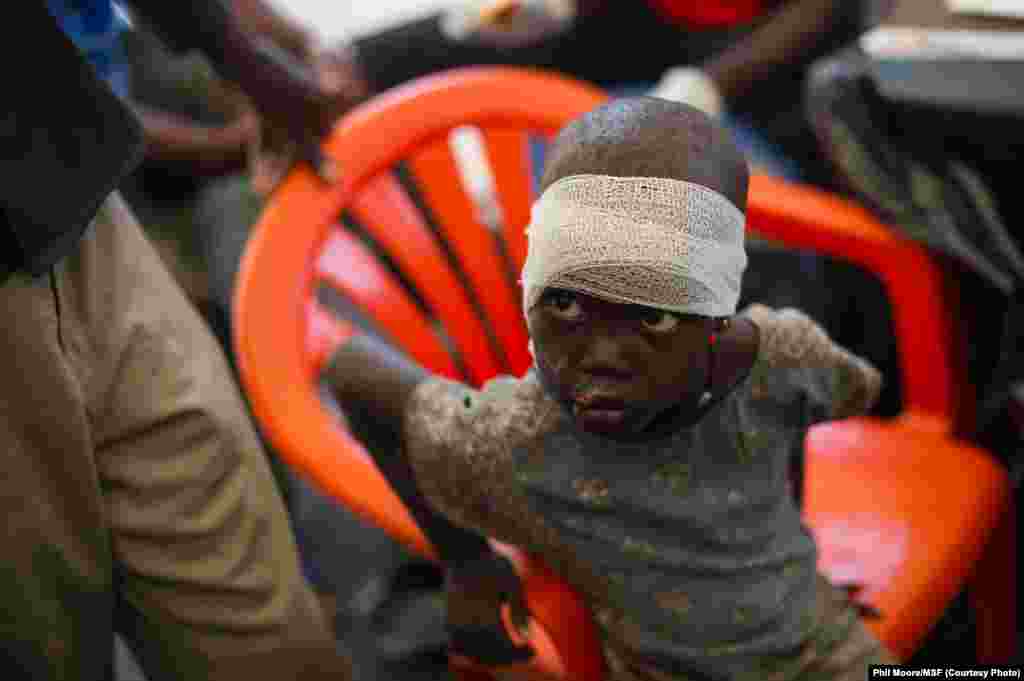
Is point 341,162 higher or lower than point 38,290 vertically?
lower

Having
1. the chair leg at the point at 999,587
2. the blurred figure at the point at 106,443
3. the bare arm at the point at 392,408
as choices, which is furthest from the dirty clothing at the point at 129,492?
the chair leg at the point at 999,587

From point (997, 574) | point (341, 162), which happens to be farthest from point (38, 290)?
point (997, 574)

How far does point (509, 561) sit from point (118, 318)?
1.35 ft

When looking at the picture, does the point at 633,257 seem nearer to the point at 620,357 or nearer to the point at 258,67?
the point at 620,357

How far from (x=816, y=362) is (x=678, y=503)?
173 mm

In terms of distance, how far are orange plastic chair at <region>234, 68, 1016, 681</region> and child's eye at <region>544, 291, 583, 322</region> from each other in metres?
0.26

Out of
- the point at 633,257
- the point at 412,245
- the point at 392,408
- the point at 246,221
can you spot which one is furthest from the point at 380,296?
the point at 633,257

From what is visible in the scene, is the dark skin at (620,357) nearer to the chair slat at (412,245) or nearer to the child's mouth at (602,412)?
the child's mouth at (602,412)

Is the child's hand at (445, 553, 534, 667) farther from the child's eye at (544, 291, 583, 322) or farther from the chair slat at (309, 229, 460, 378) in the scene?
the chair slat at (309, 229, 460, 378)

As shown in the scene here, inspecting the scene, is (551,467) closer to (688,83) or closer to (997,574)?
(997,574)

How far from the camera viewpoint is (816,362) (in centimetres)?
87

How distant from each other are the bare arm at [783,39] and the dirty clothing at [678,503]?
2.87 feet

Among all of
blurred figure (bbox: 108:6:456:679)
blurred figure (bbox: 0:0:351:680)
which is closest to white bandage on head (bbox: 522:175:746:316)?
blurred figure (bbox: 0:0:351:680)

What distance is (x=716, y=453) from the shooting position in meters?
0.85
